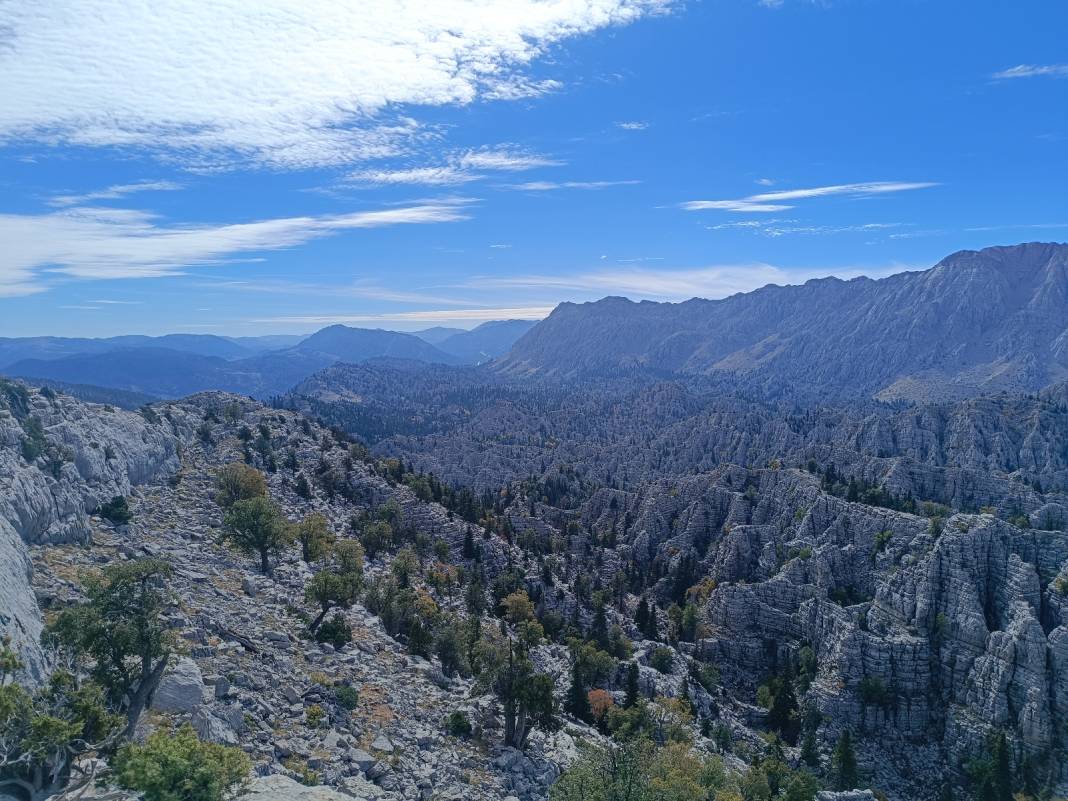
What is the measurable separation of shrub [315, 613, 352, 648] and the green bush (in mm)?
25017

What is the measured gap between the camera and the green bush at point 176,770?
22.7 meters

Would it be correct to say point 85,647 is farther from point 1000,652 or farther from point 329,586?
point 1000,652

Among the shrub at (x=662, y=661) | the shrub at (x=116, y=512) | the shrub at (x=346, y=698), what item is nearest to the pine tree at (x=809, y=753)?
the shrub at (x=662, y=661)

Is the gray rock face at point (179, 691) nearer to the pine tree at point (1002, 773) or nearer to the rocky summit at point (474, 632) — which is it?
the rocky summit at point (474, 632)

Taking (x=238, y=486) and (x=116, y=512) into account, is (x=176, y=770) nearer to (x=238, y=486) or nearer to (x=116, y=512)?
(x=116, y=512)

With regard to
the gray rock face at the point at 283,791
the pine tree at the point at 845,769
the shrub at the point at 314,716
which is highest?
the gray rock face at the point at 283,791

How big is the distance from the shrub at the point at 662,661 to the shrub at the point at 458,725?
39.6 m

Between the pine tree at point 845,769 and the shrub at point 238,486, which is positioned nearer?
the pine tree at point 845,769

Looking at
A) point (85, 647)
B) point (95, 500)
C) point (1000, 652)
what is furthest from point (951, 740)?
point (95, 500)

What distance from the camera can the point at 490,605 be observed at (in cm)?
8250

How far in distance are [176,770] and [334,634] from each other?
92.8 feet

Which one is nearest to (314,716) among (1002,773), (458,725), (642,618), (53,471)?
(458,725)

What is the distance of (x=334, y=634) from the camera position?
50656 mm

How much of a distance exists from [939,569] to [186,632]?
280 ft
